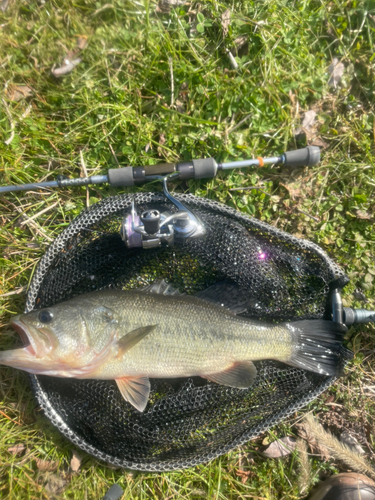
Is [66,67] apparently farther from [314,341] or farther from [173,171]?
[314,341]

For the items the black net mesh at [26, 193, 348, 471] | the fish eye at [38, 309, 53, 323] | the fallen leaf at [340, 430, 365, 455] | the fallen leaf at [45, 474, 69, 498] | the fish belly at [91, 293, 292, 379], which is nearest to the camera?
the fish eye at [38, 309, 53, 323]

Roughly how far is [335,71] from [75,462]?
12.2ft

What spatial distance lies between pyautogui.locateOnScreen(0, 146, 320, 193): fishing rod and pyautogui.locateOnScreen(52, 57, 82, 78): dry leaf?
853 mm

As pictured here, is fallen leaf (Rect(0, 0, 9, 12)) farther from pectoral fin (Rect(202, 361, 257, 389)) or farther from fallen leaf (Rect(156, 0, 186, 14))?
pectoral fin (Rect(202, 361, 257, 389))

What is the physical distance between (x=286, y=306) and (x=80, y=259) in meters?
1.51

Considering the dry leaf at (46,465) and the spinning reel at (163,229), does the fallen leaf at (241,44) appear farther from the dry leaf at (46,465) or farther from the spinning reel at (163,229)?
the dry leaf at (46,465)

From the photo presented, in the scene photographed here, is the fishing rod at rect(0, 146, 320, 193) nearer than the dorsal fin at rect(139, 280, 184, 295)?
No

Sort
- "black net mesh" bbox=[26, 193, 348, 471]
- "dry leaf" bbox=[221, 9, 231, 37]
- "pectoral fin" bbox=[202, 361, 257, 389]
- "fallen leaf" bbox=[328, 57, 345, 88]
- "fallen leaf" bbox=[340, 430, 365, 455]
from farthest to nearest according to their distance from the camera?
"fallen leaf" bbox=[328, 57, 345, 88]
"dry leaf" bbox=[221, 9, 231, 37]
"fallen leaf" bbox=[340, 430, 365, 455]
"black net mesh" bbox=[26, 193, 348, 471]
"pectoral fin" bbox=[202, 361, 257, 389]

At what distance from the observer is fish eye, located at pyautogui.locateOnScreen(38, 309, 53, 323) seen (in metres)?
2.09

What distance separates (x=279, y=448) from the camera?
8.84 feet

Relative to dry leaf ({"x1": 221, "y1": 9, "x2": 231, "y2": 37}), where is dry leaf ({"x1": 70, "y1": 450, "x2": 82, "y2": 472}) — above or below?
below

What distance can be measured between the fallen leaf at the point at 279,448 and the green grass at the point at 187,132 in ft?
0.21

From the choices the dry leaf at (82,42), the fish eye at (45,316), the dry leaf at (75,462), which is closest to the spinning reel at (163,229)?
the fish eye at (45,316)

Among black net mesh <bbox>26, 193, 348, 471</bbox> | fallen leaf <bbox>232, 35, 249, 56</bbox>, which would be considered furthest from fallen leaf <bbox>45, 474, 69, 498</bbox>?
fallen leaf <bbox>232, 35, 249, 56</bbox>
